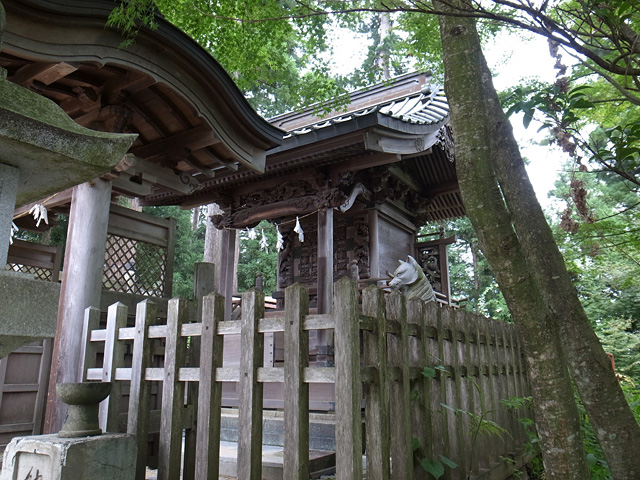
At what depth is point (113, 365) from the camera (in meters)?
3.80

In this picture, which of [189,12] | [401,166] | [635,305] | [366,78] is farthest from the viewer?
[635,305]

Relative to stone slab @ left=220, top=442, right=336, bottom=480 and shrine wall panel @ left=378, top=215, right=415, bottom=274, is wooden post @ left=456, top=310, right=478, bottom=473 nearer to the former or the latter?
stone slab @ left=220, top=442, right=336, bottom=480

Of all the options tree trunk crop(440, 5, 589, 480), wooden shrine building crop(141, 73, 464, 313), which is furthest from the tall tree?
wooden shrine building crop(141, 73, 464, 313)

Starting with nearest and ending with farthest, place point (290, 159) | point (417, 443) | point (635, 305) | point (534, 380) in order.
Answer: point (534, 380) < point (417, 443) < point (290, 159) < point (635, 305)

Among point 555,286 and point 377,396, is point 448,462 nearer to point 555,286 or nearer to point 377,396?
point 377,396

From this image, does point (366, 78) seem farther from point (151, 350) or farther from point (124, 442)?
point (124, 442)

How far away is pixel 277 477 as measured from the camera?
3.94m

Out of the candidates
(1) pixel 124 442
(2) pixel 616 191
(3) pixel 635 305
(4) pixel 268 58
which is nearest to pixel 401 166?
(4) pixel 268 58

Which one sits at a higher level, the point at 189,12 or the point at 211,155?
the point at 189,12

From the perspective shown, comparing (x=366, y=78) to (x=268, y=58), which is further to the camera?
(x=268, y=58)

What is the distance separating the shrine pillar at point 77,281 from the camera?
4.10 metres

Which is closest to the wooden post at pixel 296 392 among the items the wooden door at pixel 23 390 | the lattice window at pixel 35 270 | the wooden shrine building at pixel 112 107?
the wooden shrine building at pixel 112 107

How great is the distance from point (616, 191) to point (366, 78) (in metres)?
15.8

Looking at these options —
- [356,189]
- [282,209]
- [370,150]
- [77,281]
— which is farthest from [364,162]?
[77,281]
